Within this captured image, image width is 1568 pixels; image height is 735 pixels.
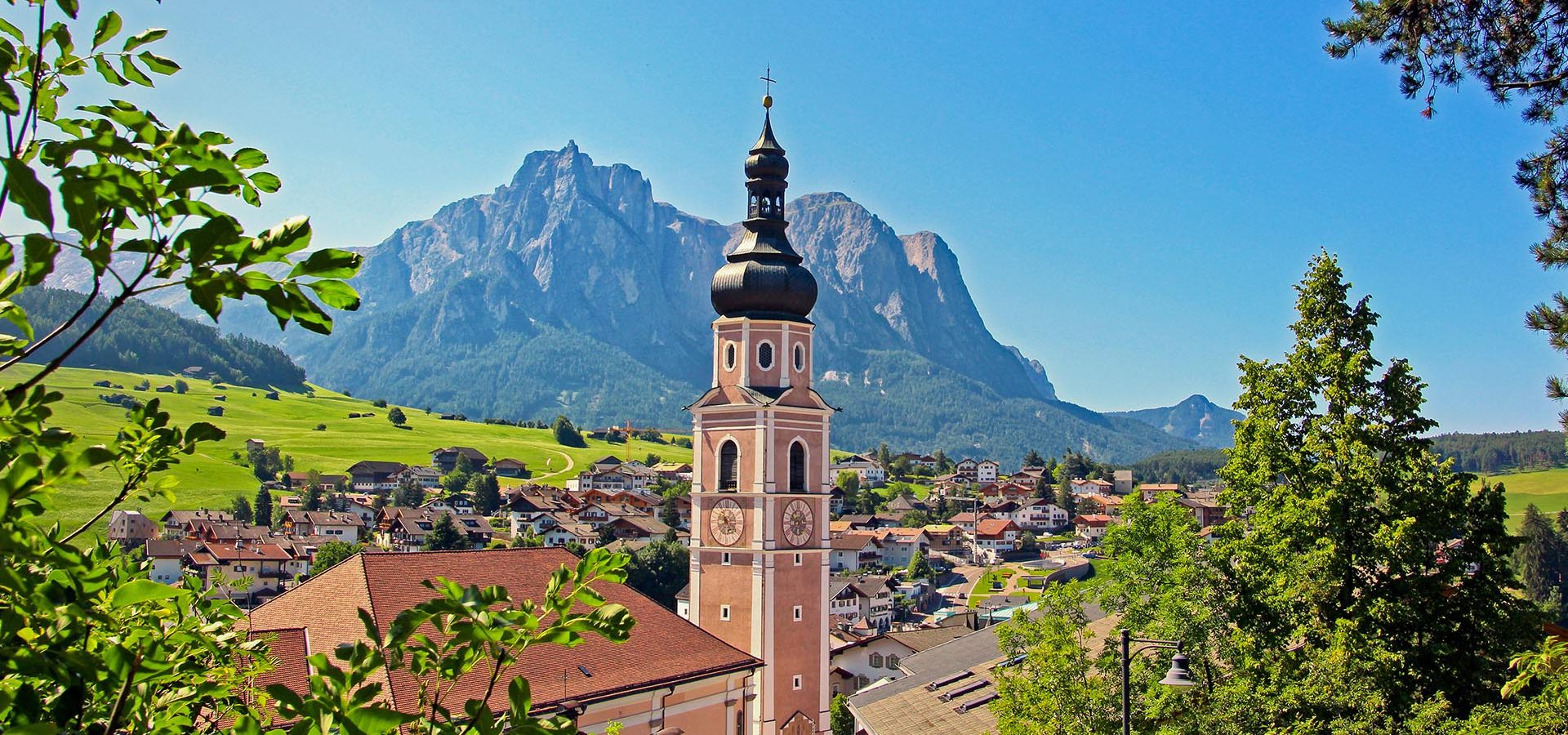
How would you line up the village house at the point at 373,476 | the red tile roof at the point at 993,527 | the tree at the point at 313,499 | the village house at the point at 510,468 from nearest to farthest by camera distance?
1. the tree at the point at 313,499
2. the village house at the point at 373,476
3. the red tile roof at the point at 993,527
4. the village house at the point at 510,468

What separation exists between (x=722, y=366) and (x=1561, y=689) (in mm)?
23602

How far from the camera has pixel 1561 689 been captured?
14953 millimetres

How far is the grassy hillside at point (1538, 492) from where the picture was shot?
4178 inches

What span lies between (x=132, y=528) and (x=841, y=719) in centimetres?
6522

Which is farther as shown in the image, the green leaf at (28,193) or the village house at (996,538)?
the village house at (996,538)

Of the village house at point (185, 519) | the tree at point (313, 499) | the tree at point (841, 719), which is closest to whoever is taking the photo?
the tree at point (841, 719)

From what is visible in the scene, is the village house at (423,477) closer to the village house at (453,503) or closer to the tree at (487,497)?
the village house at (453,503)

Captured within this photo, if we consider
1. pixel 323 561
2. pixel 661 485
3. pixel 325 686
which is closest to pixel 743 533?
pixel 325 686

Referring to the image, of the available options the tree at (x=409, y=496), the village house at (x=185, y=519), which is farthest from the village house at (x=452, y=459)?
the village house at (x=185, y=519)

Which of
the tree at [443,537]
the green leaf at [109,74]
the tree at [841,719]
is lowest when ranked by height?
the tree at [841,719]

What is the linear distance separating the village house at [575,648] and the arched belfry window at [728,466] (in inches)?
338

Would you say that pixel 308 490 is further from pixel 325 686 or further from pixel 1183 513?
pixel 325 686

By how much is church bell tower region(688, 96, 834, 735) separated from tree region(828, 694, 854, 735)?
13347 millimetres

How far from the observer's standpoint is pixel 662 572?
73.9 meters
